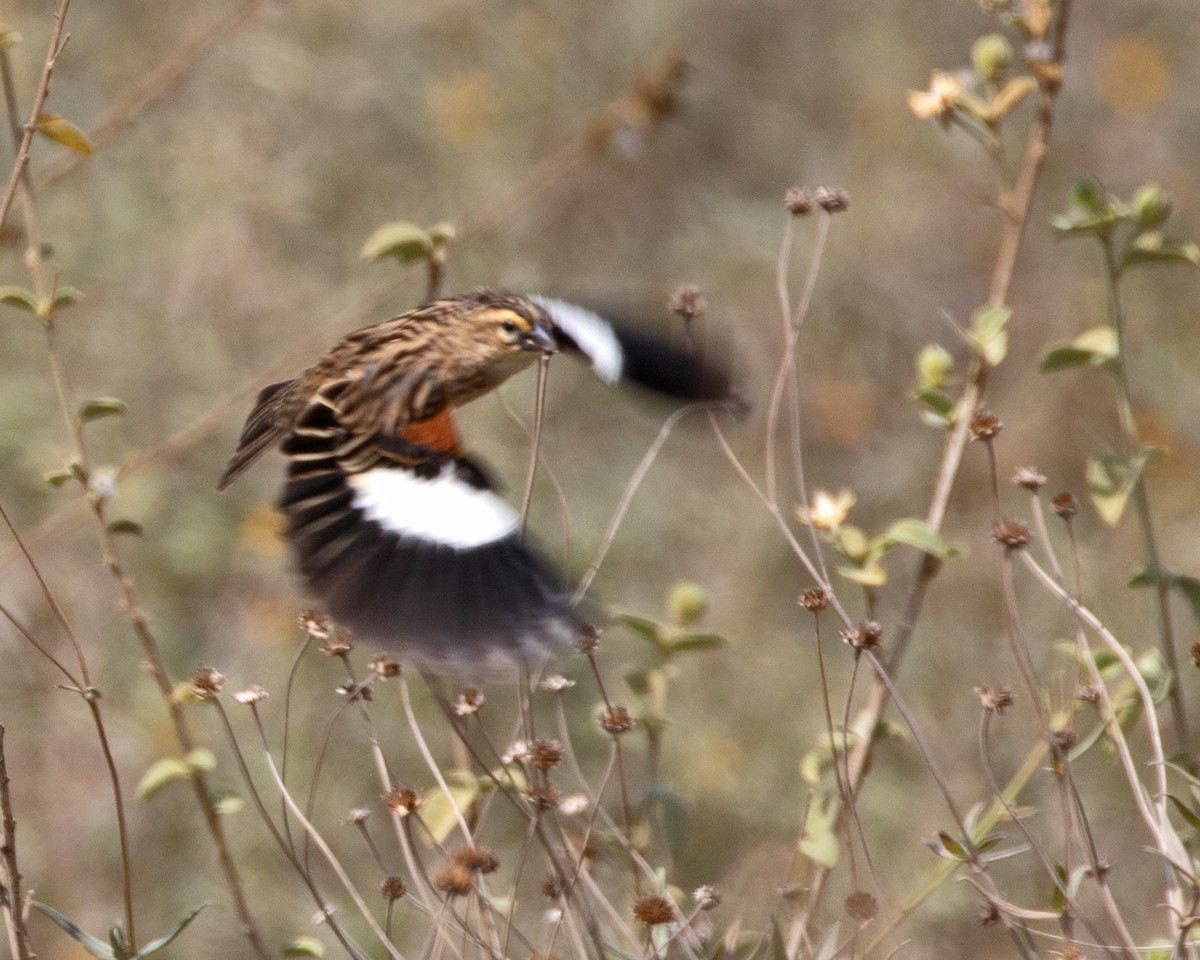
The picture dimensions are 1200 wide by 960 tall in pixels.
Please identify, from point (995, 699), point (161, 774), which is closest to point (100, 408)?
point (161, 774)

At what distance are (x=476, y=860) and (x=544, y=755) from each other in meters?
0.11

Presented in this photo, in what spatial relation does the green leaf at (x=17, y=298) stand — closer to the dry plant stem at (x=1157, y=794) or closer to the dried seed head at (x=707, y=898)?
the dried seed head at (x=707, y=898)

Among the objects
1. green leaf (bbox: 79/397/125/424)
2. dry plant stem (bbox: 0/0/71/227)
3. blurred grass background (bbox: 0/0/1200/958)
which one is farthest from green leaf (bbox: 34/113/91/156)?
blurred grass background (bbox: 0/0/1200/958)

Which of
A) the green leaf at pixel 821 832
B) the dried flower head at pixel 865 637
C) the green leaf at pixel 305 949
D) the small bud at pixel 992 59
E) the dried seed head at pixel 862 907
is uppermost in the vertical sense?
the small bud at pixel 992 59

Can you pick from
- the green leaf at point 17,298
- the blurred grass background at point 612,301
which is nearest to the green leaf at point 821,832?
the green leaf at point 17,298

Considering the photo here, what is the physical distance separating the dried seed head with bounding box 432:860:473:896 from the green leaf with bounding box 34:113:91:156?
34.3 inches

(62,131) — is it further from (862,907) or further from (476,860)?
(862,907)

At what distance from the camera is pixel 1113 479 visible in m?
1.79

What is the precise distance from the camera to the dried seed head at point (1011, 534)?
4.95 ft

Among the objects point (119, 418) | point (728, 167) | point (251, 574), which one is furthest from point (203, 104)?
point (728, 167)

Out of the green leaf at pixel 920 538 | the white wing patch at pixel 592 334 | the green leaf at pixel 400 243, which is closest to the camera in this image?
the green leaf at pixel 920 538

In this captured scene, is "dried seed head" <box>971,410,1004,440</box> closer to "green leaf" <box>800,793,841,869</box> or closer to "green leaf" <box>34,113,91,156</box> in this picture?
"green leaf" <box>800,793,841,869</box>

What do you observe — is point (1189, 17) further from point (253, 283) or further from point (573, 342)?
point (573, 342)

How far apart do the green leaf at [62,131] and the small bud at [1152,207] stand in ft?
3.70
